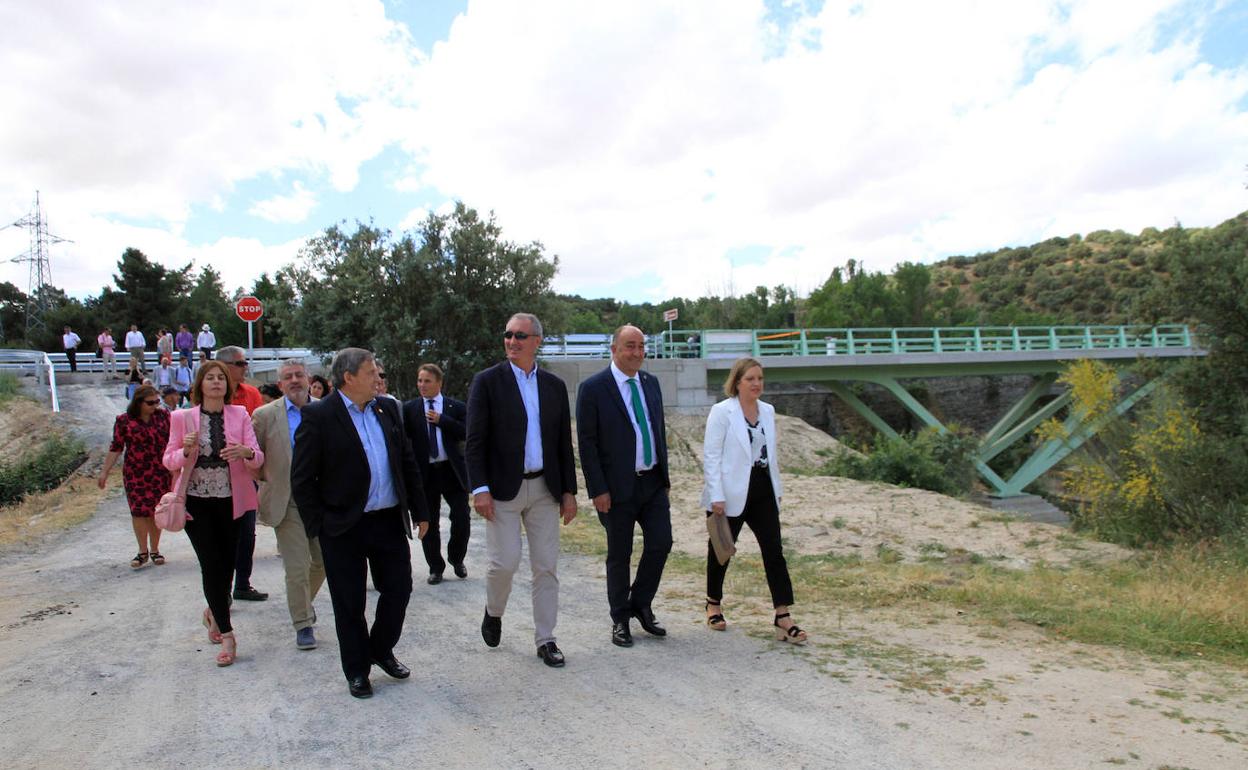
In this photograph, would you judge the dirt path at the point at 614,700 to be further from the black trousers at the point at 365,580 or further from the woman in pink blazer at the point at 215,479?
the woman in pink blazer at the point at 215,479

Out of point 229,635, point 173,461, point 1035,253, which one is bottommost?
point 229,635

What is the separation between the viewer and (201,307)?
5366cm

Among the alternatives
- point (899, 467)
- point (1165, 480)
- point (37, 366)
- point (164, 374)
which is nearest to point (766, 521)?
point (1165, 480)

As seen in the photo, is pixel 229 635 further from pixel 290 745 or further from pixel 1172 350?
pixel 1172 350

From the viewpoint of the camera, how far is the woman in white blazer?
490 centimetres

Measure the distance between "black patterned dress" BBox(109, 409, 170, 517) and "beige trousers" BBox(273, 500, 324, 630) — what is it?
3.21m

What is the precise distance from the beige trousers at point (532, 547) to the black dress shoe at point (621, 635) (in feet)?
1.56

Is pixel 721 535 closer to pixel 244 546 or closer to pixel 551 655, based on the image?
pixel 551 655

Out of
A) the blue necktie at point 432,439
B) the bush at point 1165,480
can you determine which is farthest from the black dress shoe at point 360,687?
the bush at point 1165,480

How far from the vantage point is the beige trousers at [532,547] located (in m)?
4.52

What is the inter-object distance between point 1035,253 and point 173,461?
100m

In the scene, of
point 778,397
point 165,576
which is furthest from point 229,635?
point 778,397

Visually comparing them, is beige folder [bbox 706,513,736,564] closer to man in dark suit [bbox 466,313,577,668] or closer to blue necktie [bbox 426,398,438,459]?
man in dark suit [bbox 466,313,577,668]

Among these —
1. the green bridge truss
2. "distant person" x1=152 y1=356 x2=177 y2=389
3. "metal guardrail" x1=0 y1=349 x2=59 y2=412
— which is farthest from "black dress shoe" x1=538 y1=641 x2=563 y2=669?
the green bridge truss
